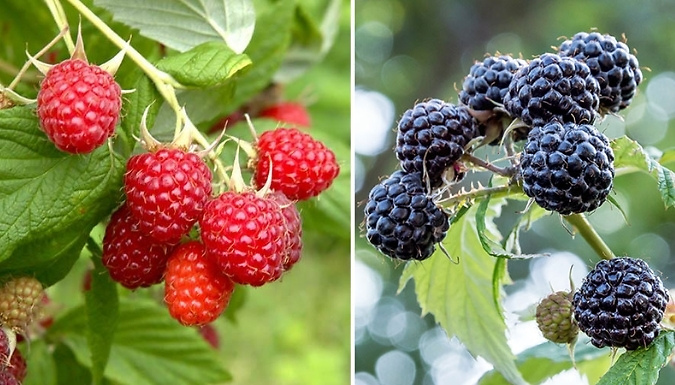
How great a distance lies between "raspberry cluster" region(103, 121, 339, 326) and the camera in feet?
3.00

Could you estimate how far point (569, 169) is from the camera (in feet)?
3.00

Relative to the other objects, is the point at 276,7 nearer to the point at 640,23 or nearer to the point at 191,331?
the point at 191,331

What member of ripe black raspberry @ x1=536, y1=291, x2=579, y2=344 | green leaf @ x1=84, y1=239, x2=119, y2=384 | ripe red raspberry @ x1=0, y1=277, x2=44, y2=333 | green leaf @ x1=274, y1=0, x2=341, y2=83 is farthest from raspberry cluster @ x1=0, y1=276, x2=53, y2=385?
green leaf @ x1=274, y1=0, x2=341, y2=83

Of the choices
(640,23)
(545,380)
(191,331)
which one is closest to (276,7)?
(191,331)

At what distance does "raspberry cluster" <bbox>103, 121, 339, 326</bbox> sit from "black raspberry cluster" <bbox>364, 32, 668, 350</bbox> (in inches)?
5.3

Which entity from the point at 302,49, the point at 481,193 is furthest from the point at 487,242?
the point at 302,49

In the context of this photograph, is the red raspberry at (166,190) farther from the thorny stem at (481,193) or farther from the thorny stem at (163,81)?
the thorny stem at (481,193)

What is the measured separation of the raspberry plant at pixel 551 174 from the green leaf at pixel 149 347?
19.2 inches

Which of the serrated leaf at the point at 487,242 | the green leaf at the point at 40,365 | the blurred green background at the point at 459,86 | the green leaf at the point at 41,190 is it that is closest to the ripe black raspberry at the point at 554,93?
the serrated leaf at the point at 487,242

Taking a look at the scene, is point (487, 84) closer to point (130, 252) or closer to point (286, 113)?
point (130, 252)

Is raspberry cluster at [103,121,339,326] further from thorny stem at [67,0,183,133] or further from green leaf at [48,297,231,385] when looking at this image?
green leaf at [48,297,231,385]

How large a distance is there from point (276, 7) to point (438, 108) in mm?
458

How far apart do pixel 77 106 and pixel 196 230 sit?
0.22 meters

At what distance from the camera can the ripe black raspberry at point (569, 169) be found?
35.7 inches
